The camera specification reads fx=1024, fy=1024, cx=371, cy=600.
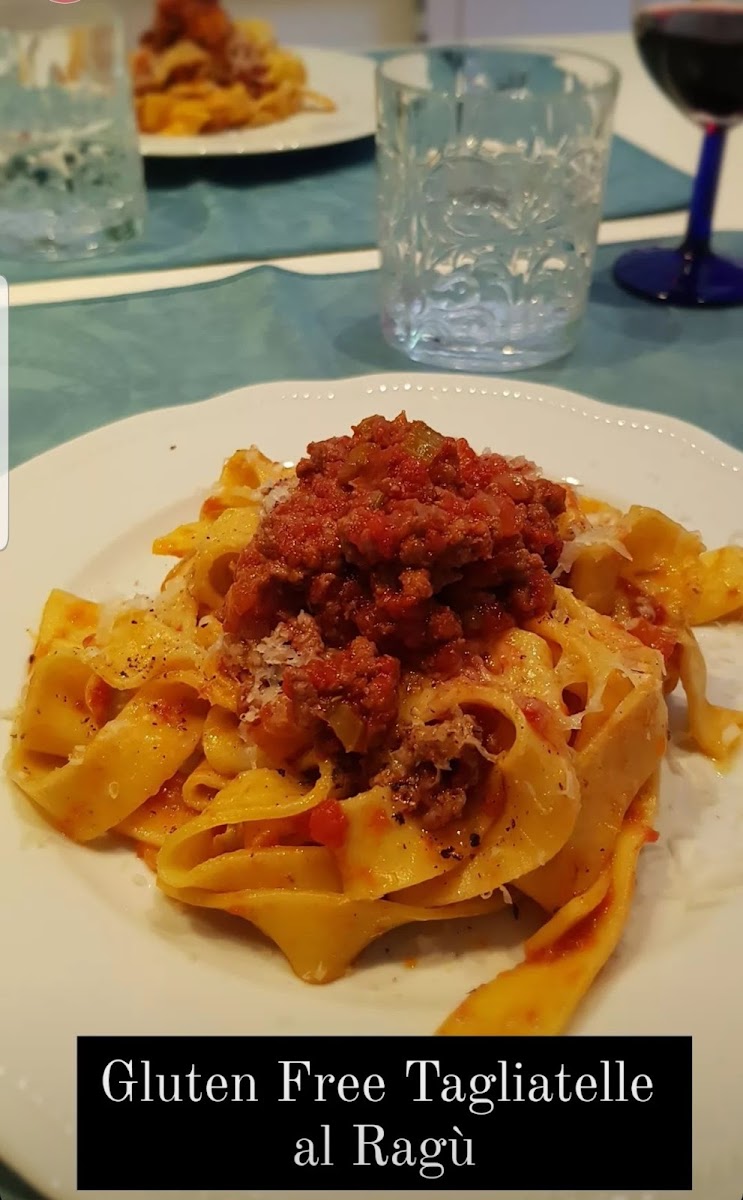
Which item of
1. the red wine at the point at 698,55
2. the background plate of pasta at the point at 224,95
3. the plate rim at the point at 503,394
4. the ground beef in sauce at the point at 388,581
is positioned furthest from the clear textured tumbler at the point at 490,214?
the ground beef in sauce at the point at 388,581

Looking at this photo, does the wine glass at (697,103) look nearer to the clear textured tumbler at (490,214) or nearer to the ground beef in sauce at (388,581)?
the clear textured tumbler at (490,214)

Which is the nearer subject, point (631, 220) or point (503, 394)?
point (503, 394)

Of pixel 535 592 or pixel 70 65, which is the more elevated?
pixel 70 65

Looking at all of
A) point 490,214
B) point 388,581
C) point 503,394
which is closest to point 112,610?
point 388,581

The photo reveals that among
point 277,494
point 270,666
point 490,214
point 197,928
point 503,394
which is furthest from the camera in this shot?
point 490,214

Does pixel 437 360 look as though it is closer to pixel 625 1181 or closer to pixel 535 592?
pixel 535 592

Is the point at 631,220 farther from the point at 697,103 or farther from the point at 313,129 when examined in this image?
the point at 313,129

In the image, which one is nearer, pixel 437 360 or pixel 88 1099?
pixel 88 1099

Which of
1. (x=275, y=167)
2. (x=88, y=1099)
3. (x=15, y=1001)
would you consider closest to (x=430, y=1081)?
(x=88, y=1099)

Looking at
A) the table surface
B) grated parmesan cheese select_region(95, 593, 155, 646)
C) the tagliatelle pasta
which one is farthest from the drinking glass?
grated parmesan cheese select_region(95, 593, 155, 646)
